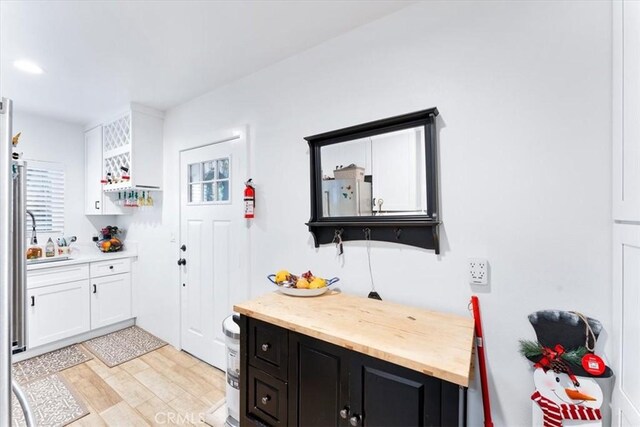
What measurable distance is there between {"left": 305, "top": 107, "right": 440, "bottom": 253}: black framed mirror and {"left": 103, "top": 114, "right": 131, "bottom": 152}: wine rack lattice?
218 centimetres

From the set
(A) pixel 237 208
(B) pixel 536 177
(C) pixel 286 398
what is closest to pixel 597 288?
(B) pixel 536 177

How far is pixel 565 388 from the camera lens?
1.08 meters

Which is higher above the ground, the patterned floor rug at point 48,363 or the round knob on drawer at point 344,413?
the round knob on drawer at point 344,413

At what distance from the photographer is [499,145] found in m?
1.30

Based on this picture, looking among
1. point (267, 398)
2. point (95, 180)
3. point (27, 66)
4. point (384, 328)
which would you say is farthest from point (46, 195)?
point (384, 328)

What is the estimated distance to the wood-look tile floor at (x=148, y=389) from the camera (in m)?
1.91

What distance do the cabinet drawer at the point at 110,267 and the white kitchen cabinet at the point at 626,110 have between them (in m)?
4.04

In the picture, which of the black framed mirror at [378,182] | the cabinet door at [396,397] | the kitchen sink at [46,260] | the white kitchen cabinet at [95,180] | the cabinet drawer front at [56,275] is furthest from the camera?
the white kitchen cabinet at [95,180]

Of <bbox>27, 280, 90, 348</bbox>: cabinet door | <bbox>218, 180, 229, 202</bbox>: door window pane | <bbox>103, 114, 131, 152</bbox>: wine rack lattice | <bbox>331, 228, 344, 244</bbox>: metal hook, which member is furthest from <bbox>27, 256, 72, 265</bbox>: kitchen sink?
<bbox>331, 228, 344, 244</bbox>: metal hook

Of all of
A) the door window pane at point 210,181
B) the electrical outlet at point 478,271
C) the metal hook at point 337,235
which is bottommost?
the electrical outlet at point 478,271

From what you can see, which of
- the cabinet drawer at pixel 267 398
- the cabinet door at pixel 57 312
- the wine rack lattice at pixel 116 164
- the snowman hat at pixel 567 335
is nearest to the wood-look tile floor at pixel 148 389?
the cabinet door at pixel 57 312

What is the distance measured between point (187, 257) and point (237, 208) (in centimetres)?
84

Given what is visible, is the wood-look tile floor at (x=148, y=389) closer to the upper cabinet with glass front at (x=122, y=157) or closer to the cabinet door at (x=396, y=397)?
the cabinet door at (x=396, y=397)

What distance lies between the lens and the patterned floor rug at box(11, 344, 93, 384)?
2.38 meters
